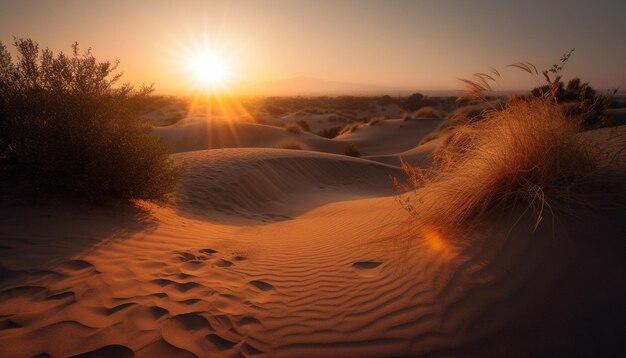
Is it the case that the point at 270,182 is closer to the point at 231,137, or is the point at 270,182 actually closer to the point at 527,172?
the point at 527,172

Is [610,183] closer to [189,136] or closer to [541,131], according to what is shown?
[541,131]

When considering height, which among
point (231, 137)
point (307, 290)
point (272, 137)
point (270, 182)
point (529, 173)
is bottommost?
point (270, 182)

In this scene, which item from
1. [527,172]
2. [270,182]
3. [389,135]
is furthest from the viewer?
[389,135]

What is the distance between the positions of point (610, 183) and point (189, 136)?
20352 millimetres

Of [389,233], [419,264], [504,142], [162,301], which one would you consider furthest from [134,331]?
[504,142]

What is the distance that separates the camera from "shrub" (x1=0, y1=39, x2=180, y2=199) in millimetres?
4750

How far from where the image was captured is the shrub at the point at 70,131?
4750mm

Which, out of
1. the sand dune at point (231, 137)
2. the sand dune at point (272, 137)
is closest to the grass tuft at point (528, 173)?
the sand dune at point (272, 137)

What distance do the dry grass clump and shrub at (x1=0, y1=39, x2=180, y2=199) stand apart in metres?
4.64

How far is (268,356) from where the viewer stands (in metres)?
2.30

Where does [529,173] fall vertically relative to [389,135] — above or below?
above

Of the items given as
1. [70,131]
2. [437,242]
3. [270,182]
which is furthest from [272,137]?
[437,242]

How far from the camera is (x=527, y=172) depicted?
337 centimetres

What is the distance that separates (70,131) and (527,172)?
5.99m
